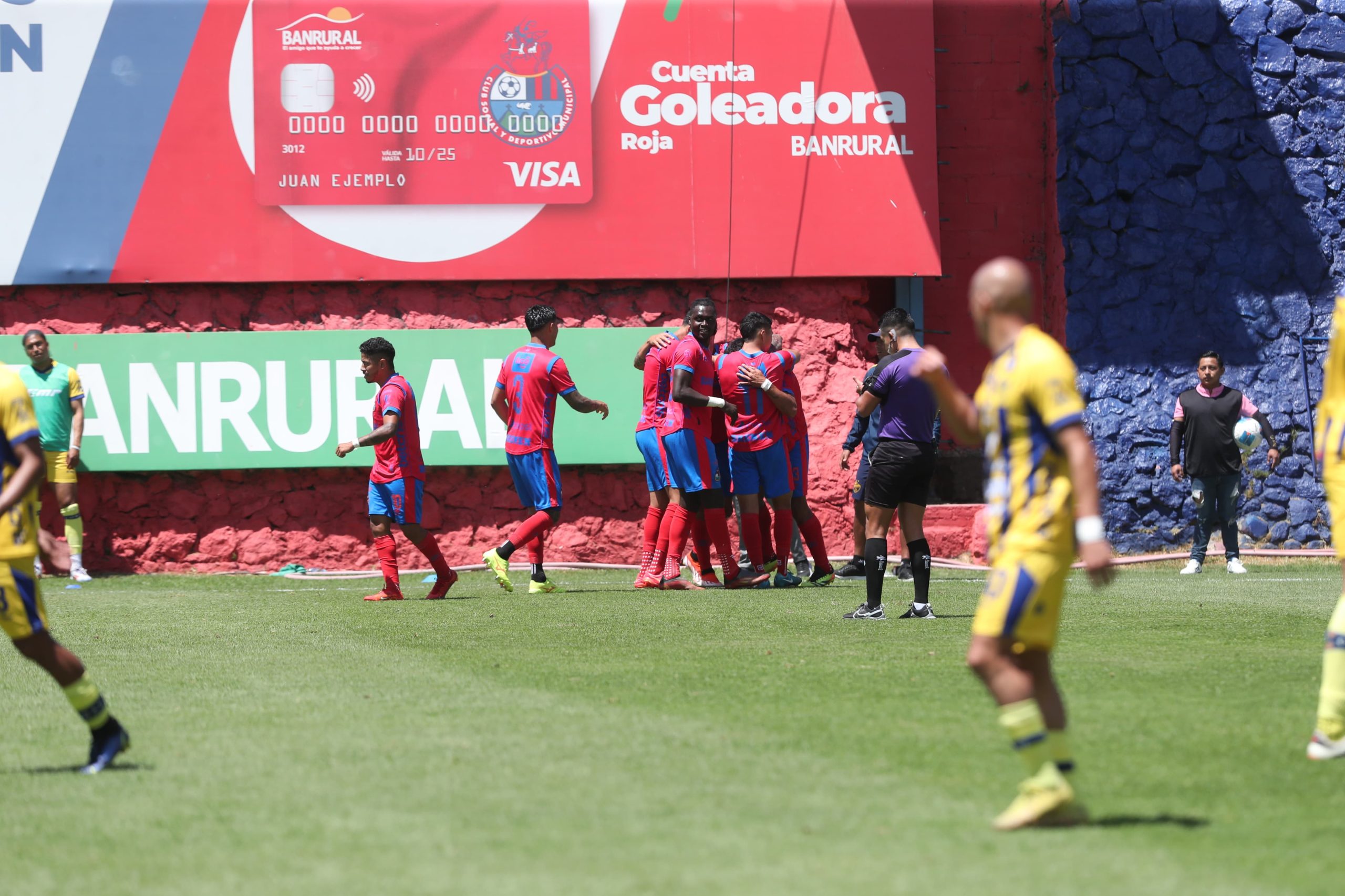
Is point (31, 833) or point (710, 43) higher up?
point (710, 43)

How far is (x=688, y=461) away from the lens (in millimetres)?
12250

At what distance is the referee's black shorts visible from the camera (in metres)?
9.66

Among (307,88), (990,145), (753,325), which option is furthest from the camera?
(990,145)

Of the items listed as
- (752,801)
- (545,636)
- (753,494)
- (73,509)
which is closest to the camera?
(752,801)

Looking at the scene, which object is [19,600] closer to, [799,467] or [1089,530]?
[1089,530]

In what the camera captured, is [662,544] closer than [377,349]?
No

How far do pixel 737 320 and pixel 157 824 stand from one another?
11.9 m

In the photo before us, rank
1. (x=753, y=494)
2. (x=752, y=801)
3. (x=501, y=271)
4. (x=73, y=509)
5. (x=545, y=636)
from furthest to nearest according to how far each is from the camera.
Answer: (x=501, y=271), (x=73, y=509), (x=753, y=494), (x=545, y=636), (x=752, y=801)

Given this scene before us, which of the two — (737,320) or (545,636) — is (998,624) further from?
(737,320)

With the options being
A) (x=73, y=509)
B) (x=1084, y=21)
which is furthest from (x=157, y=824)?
(x=1084, y=21)

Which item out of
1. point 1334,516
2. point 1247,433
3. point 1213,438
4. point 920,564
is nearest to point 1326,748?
point 1334,516

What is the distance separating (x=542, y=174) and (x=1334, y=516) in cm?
1122

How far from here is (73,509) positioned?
14438mm

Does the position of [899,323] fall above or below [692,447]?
above
